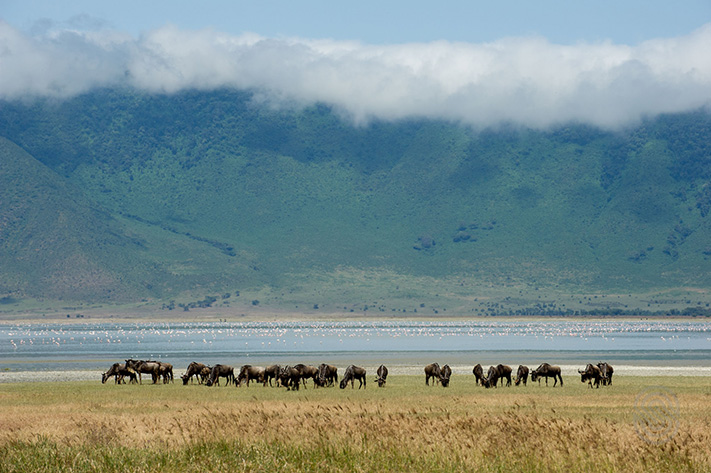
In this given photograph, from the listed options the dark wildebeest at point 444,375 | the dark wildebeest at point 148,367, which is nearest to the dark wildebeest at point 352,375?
the dark wildebeest at point 444,375

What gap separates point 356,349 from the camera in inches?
3725

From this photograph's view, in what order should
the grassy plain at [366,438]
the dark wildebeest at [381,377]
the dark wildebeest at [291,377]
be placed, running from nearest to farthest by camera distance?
the grassy plain at [366,438], the dark wildebeest at [291,377], the dark wildebeest at [381,377]

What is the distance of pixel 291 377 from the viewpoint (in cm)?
4334

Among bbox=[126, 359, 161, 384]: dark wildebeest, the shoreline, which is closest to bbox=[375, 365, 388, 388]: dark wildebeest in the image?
the shoreline

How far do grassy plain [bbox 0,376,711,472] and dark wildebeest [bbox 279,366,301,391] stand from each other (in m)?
8.79

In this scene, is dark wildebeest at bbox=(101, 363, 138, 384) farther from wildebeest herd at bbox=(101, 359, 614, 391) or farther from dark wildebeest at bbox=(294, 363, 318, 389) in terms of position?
dark wildebeest at bbox=(294, 363, 318, 389)

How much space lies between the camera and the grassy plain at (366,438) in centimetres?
1736

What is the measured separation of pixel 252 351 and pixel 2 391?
1968 inches

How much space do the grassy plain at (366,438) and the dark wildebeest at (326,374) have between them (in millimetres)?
10257

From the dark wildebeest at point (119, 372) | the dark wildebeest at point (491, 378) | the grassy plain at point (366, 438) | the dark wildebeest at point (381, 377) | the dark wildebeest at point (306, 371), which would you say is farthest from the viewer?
the dark wildebeest at point (119, 372)

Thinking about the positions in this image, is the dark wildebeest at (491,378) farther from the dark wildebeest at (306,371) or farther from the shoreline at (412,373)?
the shoreline at (412,373)

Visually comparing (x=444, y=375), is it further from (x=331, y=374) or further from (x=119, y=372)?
(x=119, y=372)

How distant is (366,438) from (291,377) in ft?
79.0

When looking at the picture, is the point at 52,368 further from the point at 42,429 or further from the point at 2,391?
the point at 42,429
